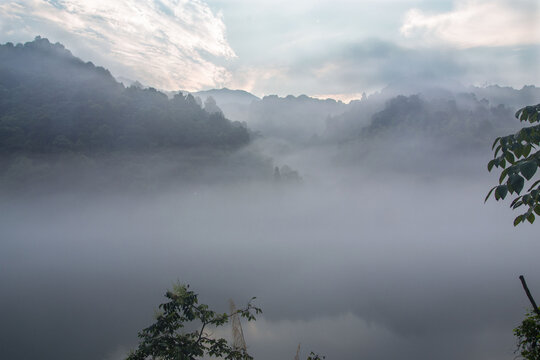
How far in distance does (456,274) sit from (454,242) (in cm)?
5984

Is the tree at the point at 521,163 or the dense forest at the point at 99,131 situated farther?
the dense forest at the point at 99,131

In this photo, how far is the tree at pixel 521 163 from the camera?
2.20m

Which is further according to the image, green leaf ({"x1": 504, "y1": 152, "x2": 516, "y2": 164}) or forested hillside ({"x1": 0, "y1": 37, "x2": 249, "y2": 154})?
forested hillside ({"x1": 0, "y1": 37, "x2": 249, "y2": 154})

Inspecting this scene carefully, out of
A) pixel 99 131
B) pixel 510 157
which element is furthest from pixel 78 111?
pixel 510 157

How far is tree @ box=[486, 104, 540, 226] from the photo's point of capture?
7.23 feet

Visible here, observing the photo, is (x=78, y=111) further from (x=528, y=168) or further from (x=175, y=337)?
(x=528, y=168)

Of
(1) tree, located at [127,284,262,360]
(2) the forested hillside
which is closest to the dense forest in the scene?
(2) the forested hillside

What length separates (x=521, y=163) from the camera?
7.42 feet

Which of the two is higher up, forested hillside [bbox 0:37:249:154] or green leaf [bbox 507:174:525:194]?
forested hillside [bbox 0:37:249:154]

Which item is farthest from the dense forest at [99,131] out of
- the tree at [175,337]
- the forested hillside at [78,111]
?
the tree at [175,337]

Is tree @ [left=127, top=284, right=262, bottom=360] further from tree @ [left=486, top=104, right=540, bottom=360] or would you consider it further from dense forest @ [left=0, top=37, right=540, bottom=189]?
dense forest @ [left=0, top=37, right=540, bottom=189]

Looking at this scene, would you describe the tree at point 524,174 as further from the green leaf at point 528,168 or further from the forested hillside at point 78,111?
the forested hillside at point 78,111

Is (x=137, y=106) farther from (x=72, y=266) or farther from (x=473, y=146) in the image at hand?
(x=473, y=146)

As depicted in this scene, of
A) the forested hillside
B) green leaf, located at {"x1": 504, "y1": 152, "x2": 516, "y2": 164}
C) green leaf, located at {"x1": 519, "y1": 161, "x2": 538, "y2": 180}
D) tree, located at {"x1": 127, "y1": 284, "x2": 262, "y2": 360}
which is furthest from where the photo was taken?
the forested hillside
